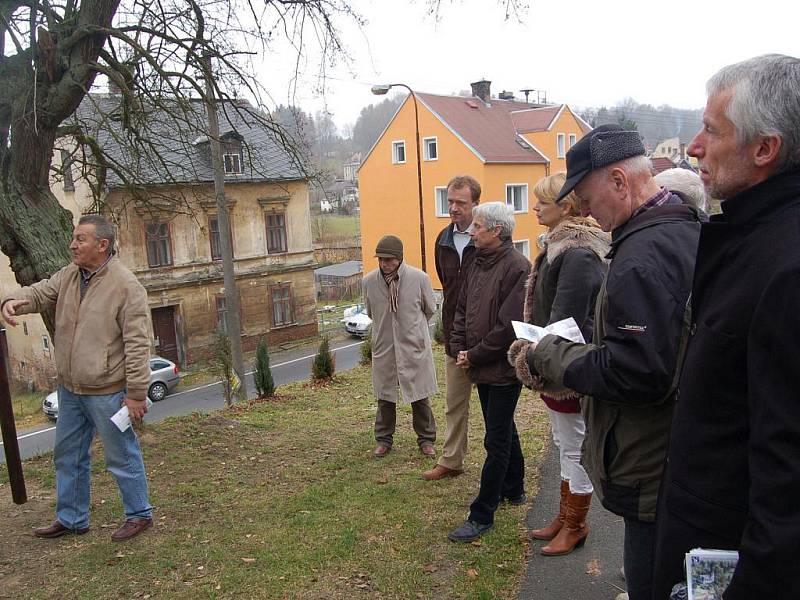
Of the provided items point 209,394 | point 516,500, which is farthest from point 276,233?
point 516,500

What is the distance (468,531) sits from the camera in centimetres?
389

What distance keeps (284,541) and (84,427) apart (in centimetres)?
152

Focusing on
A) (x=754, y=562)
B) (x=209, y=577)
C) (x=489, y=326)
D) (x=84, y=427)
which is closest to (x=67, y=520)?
(x=84, y=427)

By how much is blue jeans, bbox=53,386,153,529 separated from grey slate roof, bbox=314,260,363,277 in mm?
37847

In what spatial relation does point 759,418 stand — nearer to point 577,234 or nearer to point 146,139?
point 577,234

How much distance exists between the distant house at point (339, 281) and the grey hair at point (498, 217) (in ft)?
126

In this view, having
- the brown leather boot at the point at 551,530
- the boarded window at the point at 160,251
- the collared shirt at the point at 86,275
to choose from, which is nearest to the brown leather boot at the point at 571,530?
the brown leather boot at the point at 551,530

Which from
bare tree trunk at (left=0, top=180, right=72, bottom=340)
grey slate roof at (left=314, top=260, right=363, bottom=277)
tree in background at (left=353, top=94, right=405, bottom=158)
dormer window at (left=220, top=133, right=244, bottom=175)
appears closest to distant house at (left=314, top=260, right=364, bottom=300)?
grey slate roof at (left=314, top=260, right=363, bottom=277)

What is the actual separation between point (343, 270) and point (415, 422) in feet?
124

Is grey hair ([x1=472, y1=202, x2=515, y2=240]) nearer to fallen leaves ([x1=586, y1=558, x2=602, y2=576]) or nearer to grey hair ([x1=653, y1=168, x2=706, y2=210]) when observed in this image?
grey hair ([x1=653, y1=168, x2=706, y2=210])

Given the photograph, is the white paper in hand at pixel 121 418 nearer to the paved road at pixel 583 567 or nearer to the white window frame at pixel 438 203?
the paved road at pixel 583 567

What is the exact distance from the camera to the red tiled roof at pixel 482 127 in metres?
32.5

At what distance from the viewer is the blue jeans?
398cm

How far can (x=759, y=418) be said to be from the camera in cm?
134
